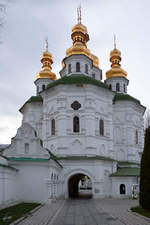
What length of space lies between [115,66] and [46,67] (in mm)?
9673

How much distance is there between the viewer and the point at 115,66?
40.5 metres

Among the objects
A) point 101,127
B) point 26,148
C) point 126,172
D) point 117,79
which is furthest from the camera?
point 117,79

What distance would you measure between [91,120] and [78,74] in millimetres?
6474

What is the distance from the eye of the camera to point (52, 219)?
43.0 ft

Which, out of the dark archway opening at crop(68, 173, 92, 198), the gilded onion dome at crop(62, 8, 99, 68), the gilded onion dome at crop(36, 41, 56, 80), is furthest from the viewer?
the gilded onion dome at crop(36, 41, 56, 80)

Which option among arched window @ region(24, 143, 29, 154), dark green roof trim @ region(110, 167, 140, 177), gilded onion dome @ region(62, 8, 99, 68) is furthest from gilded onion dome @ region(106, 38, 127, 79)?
arched window @ region(24, 143, 29, 154)

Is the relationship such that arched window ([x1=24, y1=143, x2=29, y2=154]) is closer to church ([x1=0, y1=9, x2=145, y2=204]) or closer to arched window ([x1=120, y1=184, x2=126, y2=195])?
church ([x1=0, y1=9, x2=145, y2=204])

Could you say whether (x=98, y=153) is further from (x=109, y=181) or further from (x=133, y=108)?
(x=133, y=108)

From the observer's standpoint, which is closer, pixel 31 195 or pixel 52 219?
pixel 52 219

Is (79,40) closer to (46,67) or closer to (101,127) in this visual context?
(46,67)

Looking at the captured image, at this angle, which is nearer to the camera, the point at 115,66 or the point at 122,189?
the point at 122,189

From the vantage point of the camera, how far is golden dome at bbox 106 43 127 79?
39531 millimetres

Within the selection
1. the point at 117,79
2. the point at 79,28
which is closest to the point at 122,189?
the point at 117,79

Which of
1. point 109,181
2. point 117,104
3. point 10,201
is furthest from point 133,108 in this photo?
point 10,201
